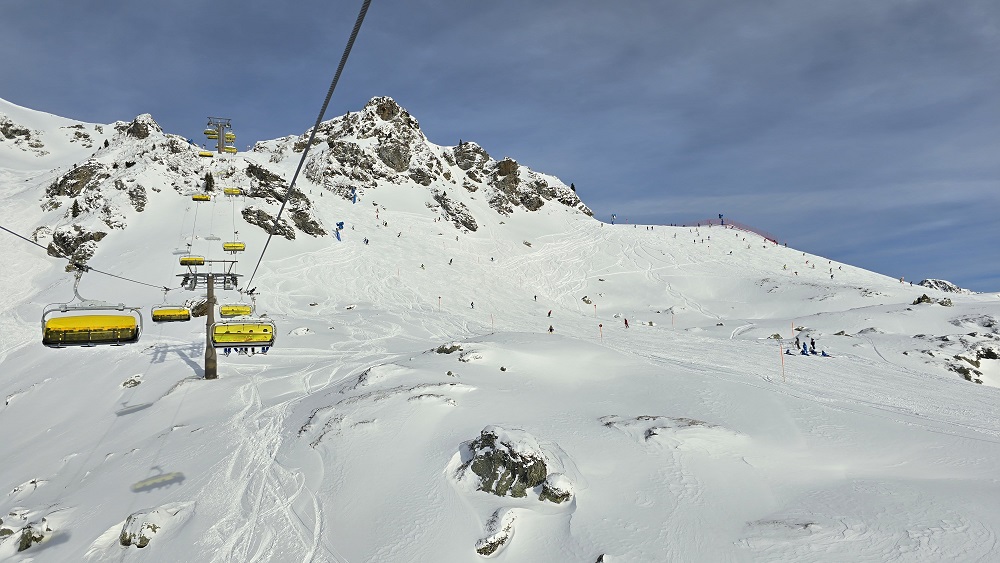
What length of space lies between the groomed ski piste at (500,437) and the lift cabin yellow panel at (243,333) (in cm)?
242

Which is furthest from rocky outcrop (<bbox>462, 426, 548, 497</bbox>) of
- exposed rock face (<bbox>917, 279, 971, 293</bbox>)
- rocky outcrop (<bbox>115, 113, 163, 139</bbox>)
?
exposed rock face (<bbox>917, 279, 971, 293</bbox>)

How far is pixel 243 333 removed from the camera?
17.0 m

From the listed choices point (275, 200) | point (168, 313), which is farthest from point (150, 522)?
point (275, 200)

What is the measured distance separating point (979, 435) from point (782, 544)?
9.75 metres

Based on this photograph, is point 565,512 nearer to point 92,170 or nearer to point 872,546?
point 872,546

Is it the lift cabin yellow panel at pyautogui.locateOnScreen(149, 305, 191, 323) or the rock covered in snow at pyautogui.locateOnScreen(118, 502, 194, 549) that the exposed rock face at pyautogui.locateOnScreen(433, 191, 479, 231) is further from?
the rock covered in snow at pyautogui.locateOnScreen(118, 502, 194, 549)

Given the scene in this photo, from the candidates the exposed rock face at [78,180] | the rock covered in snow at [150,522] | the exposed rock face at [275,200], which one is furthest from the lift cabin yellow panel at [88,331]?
the exposed rock face at [78,180]

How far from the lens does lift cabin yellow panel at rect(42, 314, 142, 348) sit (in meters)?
12.4

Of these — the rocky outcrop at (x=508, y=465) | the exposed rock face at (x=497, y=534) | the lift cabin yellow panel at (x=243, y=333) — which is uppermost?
the lift cabin yellow panel at (x=243, y=333)

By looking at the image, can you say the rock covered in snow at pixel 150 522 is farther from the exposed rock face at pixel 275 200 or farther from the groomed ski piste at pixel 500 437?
the exposed rock face at pixel 275 200

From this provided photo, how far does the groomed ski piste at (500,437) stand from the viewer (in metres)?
9.18

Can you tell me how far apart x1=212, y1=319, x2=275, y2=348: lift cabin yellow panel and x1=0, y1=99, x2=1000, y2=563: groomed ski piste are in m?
2.42

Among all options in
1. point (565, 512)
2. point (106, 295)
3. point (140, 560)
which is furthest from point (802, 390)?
point (106, 295)

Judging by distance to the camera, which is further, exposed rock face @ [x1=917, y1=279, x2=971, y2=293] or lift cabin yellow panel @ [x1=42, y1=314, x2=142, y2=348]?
exposed rock face @ [x1=917, y1=279, x2=971, y2=293]
